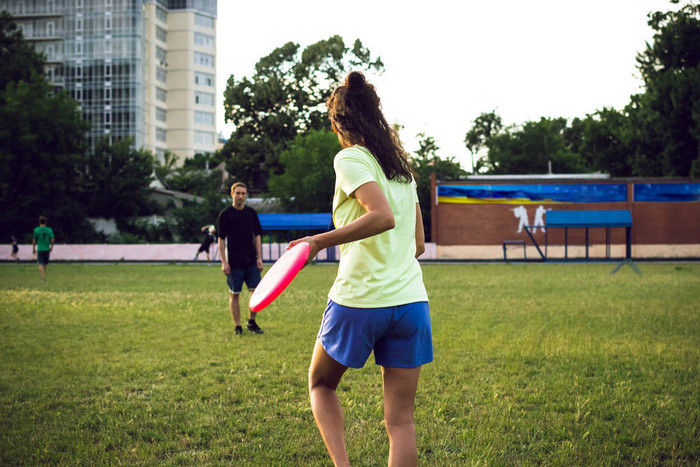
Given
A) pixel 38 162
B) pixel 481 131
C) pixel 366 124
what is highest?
pixel 481 131

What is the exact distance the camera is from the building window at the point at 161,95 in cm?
9100

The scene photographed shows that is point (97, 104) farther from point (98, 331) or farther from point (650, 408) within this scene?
point (650, 408)

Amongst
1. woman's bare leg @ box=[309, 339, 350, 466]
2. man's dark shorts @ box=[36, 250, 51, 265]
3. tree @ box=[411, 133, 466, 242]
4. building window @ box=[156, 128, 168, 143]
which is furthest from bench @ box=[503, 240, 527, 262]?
building window @ box=[156, 128, 168, 143]

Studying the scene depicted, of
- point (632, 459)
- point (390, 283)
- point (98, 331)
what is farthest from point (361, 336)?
point (98, 331)

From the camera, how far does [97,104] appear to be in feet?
273

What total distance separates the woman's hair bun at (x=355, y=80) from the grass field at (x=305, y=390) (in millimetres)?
2377

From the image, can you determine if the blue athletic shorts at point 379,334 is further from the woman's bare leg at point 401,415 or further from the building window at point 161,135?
the building window at point 161,135

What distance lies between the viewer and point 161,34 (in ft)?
301

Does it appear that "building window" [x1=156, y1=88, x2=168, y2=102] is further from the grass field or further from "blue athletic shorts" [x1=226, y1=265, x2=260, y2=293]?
"blue athletic shorts" [x1=226, y1=265, x2=260, y2=293]

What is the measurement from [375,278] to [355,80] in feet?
3.00

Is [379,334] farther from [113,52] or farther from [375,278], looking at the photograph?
[113,52]

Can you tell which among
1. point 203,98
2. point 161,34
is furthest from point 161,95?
point 161,34

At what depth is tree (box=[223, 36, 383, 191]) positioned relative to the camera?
55562mm

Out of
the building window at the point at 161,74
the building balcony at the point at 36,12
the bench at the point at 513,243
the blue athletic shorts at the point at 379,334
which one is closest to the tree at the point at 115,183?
the bench at the point at 513,243
